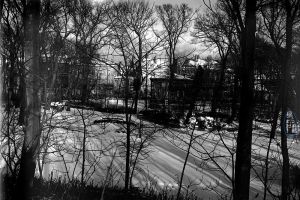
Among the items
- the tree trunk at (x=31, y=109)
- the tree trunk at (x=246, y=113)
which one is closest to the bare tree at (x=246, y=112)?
the tree trunk at (x=246, y=113)

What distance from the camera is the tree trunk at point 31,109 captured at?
4.52 m

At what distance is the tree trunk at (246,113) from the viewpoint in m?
4.56

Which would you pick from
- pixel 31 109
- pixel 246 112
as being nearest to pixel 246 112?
pixel 246 112

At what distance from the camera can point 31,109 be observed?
4.98 m

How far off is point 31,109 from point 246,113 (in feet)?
11.9

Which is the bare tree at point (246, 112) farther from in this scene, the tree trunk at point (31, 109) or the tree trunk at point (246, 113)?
the tree trunk at point (31, 109)

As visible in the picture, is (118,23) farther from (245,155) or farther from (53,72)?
(245,155)

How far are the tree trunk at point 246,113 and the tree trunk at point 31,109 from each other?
10.5ft

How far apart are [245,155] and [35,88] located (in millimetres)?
3693

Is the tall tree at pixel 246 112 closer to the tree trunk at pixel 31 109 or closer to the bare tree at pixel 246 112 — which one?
the bare tree at pixel 246 112

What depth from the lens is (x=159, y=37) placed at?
7.32 metres

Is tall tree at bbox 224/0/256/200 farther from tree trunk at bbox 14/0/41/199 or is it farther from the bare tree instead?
tree trunk at bbox 14/0/41/199

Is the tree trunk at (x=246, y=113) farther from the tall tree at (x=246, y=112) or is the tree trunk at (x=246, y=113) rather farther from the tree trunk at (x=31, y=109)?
the tree trunk at (x=31, y=109)

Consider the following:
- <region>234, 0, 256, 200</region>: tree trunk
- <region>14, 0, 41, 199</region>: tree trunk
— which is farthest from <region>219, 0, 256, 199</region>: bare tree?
<region>14, 0, 41, 199</region>: tree trunk
